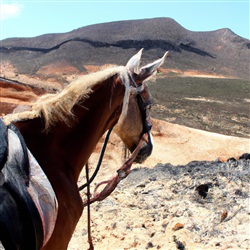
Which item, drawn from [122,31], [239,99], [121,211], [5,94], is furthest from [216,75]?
[121,211]

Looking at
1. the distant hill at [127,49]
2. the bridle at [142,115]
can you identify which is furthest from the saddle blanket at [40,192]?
the distant hill at [127,49]

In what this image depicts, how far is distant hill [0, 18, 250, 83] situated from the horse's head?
3341 centimetres

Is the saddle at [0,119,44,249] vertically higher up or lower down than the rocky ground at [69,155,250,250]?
higher up

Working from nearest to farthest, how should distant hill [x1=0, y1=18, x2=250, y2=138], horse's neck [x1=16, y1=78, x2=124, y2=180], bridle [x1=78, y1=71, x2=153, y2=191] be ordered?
horse's neck [x1=16, y1=78, x2=124, y2=180]
bridle [x1=78, y1=71, x2=153, y2=191]
distant hill [x1=0, y1=18, x2=250, y2=138]

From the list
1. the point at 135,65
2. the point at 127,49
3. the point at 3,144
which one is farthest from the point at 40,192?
the point at 127,49

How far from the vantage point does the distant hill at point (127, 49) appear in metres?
41.8

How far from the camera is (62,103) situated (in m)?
2.78

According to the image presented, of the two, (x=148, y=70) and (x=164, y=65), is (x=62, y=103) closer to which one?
(x=148, y=70)

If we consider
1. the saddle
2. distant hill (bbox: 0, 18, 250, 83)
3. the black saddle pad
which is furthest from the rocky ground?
distant hill (bbox: 0, 18, 250, 83)

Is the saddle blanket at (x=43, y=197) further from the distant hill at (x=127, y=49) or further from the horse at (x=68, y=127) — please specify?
the distant hill at (x=127, y=49)

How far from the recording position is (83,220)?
6395 mm

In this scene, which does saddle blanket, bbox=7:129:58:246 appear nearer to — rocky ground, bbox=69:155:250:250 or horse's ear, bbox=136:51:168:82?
horse's ear, bbox=136:51:168:82

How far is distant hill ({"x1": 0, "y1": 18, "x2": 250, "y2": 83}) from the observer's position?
137 ft

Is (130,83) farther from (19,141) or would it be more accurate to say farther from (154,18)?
(154,18)
